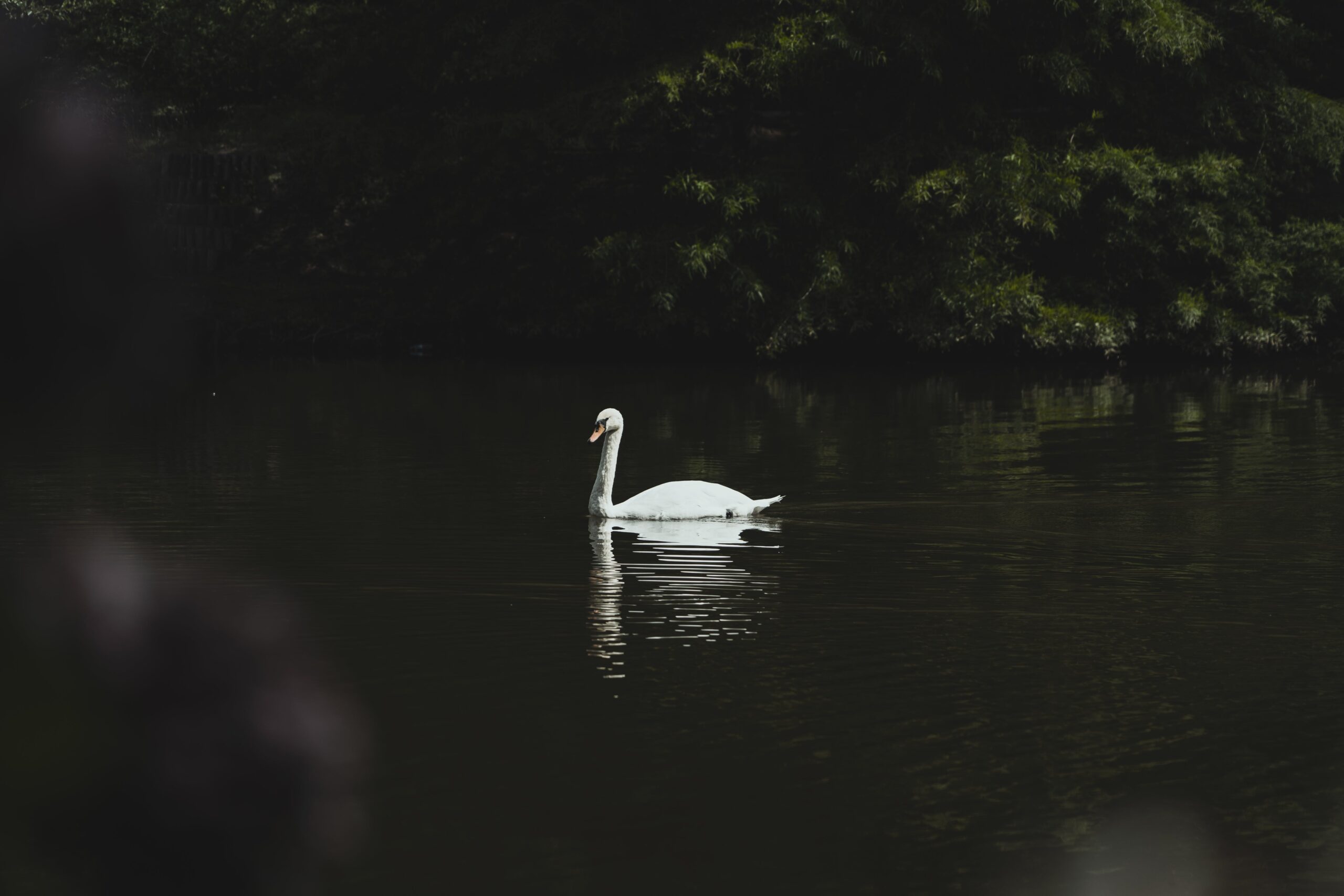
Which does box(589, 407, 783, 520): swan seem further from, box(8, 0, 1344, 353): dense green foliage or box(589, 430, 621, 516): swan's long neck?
box(8, 0, 1344, 353): dense green foliage

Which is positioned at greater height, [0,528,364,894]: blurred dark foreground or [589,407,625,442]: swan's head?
[589,407,625,442]: swan's head

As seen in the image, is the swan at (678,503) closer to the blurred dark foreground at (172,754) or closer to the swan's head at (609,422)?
the swan's head at (609,422)

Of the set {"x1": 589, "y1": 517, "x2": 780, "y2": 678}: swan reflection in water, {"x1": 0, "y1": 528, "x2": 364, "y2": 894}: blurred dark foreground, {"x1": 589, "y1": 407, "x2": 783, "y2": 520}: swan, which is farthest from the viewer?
{"x1": 589, "y1": 407, "x2": 783, "y2": 520}: swan

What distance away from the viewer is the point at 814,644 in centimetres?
743

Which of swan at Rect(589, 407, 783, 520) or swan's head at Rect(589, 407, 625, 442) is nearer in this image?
swan at Rect(589, 407, 783, 520)

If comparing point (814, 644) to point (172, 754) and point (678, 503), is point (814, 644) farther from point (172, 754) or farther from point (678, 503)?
point (678, 503)

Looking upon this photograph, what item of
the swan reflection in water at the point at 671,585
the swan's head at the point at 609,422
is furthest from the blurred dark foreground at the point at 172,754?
the swan's head at the point at 609,422

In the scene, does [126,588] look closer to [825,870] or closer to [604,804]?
[604,804]

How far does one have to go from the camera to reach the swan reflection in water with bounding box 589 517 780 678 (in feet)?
25.1

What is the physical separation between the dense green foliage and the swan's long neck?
12.5 meters

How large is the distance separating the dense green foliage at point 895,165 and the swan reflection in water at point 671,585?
44.5ft

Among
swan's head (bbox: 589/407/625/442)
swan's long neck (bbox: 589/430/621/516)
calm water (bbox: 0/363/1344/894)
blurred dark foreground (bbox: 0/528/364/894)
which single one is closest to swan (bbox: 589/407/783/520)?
swan's long neck (bbox: 589/430/621/516)

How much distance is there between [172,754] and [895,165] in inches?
803

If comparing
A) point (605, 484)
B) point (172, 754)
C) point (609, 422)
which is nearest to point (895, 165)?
point (609, 422)
